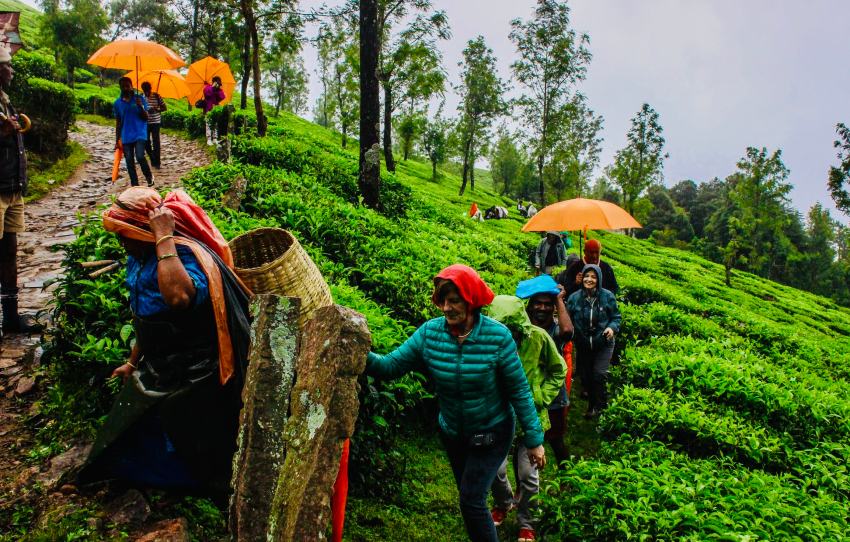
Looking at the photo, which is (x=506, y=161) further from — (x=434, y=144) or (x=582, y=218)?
(x=582, y=218)

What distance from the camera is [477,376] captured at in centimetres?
296

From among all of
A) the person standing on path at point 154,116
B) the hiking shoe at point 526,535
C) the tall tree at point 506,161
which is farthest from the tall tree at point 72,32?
the tall tree at point 506,161

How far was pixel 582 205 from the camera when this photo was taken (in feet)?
22.3

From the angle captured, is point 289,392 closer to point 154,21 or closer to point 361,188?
point 361,188

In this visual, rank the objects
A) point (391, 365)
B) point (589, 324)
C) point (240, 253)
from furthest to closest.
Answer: point (589, 324) < point (240, 253) < point (391, 365)

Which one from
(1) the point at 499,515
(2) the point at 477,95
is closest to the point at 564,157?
(2) the point at 477,95

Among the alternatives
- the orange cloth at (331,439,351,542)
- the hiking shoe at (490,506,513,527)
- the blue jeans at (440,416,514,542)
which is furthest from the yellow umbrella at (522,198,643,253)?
the orange cloth at (331,439,351,542)

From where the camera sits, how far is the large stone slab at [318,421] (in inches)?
78.4

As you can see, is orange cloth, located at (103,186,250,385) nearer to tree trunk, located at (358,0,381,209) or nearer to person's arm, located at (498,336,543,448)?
person's arm, located at (498,336,543,448)

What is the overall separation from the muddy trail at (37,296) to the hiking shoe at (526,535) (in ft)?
9.49

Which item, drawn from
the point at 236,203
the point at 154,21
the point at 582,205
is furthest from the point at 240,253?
the point at 154,21

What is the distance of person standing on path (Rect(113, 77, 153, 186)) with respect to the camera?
7.96 metres

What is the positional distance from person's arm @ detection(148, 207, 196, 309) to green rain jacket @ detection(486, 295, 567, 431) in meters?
2.05

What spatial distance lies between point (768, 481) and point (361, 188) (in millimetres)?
7305
